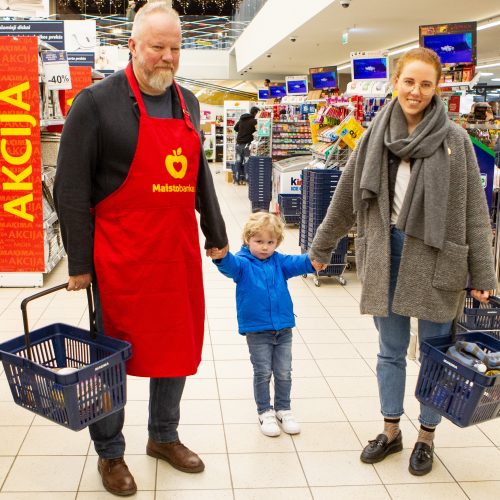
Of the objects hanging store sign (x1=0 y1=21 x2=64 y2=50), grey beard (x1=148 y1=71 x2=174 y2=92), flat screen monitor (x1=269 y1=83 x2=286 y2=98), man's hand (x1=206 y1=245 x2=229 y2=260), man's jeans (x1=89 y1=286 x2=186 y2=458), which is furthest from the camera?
flat screen monitor (x1=269 y1=83 x2=286 y2=98)

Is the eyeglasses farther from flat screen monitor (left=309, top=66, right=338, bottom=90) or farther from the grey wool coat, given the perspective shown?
flat screen monitor (left=309, top=66, right=338, bottom=90)

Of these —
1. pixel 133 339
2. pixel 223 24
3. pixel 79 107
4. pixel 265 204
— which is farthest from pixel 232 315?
pixel 223 24

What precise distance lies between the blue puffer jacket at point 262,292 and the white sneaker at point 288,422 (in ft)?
1.46

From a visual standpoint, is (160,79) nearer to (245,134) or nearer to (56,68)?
(56,68)

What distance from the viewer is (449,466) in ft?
9.49

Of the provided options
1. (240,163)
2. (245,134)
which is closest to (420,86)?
(245,134)

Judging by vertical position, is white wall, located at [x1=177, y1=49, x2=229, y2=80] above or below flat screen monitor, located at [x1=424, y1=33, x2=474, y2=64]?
above

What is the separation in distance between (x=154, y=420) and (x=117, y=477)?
0.96 ft

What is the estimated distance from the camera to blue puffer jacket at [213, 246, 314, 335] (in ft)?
10.1

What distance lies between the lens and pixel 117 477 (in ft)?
8.51

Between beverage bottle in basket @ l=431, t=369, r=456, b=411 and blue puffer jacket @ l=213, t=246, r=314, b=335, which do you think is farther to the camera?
blue puffer jacket @ l=213, t=246, r=314, b=335

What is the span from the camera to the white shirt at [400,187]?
2617 mm

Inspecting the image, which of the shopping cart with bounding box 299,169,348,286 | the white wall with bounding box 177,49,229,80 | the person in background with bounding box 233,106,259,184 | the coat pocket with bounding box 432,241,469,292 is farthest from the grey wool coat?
the white wall with bounding box 177,49,229,80

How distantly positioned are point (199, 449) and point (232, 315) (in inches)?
86.9
